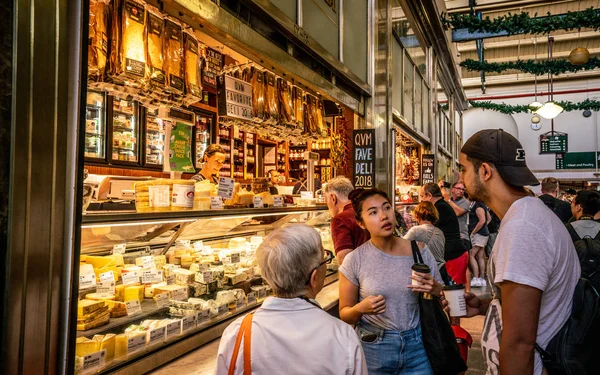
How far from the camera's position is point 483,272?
912 cm

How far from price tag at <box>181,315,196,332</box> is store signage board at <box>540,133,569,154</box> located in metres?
22.6

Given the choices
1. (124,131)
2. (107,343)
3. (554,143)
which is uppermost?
(554,143)

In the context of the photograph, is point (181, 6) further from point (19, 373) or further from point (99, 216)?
point (19, 373)

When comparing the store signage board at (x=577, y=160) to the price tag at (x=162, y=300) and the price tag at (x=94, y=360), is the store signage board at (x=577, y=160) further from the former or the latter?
the price tag at (x=94, y=360)

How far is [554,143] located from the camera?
21.3 m

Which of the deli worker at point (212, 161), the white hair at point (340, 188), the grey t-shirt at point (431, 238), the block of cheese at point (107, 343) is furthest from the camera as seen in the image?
the deli worker at point (212, 161)

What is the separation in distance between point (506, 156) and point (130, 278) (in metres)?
2.21

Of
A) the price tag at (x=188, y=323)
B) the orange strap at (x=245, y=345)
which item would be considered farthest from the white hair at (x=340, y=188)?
the orange strap at (x=245, y=345)

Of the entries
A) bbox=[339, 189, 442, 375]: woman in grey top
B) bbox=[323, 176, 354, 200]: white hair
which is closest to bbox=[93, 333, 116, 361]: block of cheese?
bbox=[339, 189, 442, 375]: woman in grey top

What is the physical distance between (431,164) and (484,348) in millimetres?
9190

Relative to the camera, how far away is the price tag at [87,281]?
2.56 m

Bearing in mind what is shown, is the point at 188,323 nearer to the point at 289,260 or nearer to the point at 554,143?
the point at 289,260

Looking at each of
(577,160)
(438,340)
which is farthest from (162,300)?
(577,160)

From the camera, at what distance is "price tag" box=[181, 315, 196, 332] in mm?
2625
